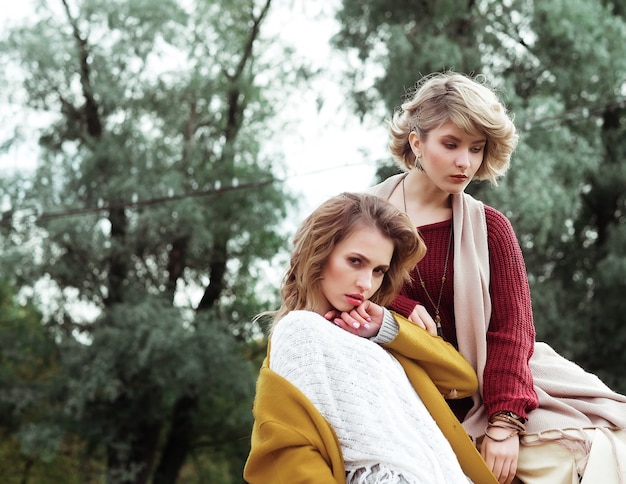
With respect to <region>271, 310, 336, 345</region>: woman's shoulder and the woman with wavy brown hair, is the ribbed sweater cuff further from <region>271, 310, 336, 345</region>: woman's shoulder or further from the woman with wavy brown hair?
<region>271, 310, 336, 345</region>: woman's shoulder

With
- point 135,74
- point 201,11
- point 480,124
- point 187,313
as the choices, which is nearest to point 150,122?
point 135,74

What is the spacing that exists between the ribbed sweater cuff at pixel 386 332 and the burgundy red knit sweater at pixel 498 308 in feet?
0.81

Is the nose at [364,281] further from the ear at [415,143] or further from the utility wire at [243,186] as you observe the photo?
the utility wire at [243,186]

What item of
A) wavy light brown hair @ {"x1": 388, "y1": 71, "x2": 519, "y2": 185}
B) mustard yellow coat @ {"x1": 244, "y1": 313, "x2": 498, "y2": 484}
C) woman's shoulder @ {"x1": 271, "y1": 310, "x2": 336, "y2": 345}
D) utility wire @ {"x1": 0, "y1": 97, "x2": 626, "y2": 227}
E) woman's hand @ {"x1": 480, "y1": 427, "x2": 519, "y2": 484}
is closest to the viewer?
mustard yellow coat @ {"x1": 244, "y1": 313, "x2": 498, "y2": 484}

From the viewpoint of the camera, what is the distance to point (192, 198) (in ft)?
47.0

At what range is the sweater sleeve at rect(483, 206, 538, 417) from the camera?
7.11ft

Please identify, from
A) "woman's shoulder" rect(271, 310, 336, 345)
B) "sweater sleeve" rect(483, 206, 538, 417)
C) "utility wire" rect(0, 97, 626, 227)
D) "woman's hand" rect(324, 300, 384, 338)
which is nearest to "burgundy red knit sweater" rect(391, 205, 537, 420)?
"sweater sleeve" rect(483, 206, 538, 417)

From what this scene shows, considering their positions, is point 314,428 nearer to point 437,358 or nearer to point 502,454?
point 437,358

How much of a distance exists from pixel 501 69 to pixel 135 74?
5591mm

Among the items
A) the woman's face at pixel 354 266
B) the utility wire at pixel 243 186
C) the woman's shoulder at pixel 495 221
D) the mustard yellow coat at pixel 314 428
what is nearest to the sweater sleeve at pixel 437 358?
the mustard yellow coat at pixel 314 428

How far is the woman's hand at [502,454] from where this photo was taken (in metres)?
2.13

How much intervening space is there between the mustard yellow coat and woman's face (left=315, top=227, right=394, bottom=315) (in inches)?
4.3

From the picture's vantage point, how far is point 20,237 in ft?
45.2

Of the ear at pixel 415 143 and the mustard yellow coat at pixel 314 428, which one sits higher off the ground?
the ear at pixel 415 143
